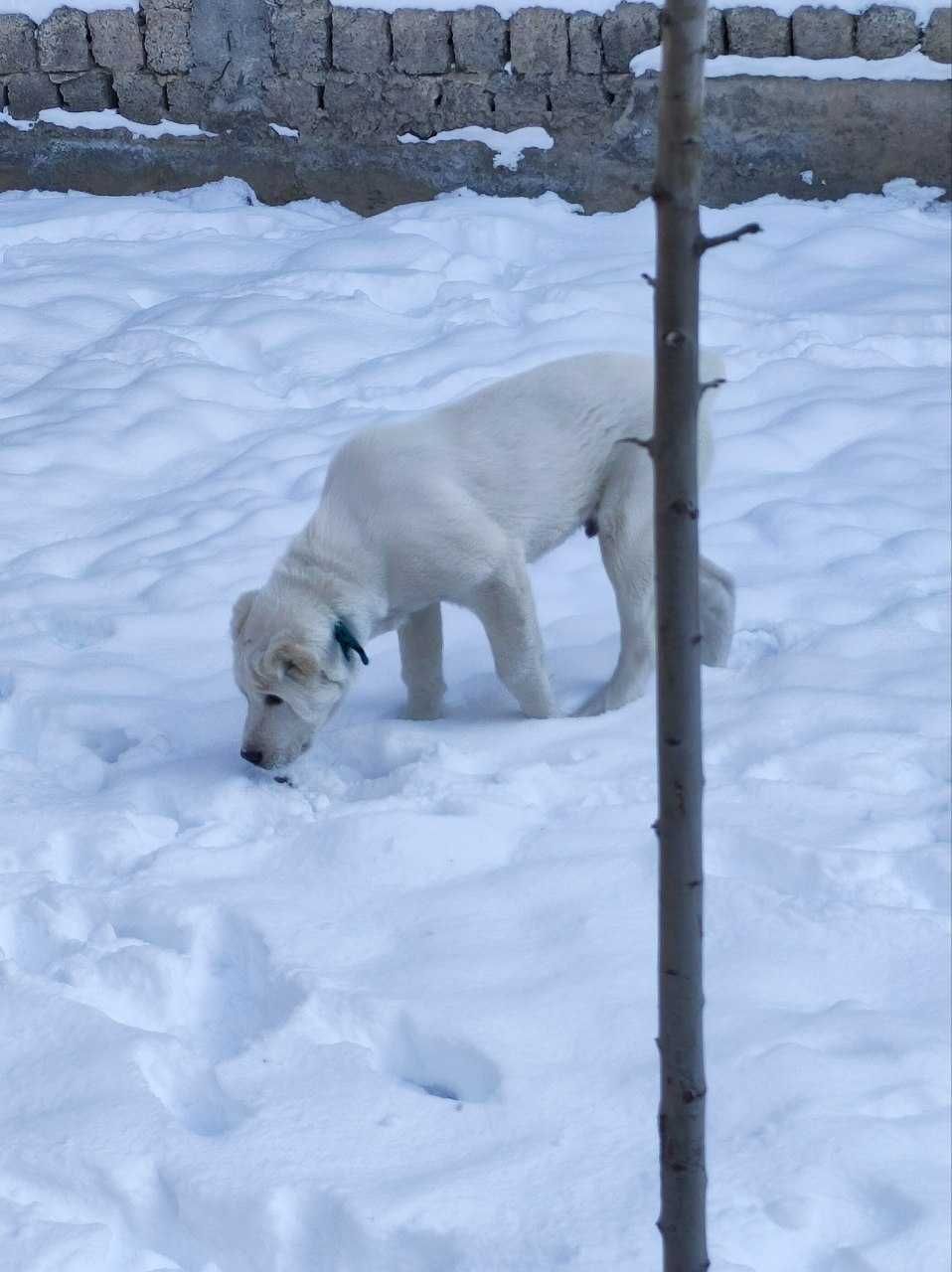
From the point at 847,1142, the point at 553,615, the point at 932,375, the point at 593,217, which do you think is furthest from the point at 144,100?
the point at 847,1142

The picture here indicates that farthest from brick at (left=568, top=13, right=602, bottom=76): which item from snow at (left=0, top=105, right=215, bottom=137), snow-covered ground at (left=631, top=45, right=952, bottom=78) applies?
snow at (left=0, top=105, right=215, bottom=137)

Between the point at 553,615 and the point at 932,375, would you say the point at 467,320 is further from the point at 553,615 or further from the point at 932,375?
the point at 553,615

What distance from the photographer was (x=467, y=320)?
6.84 m

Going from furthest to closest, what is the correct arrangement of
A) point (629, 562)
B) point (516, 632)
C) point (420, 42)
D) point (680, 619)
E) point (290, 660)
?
point (420, 42) → point (629, 562) → point (516, 632) → point (290, 660) → point (680, 619)

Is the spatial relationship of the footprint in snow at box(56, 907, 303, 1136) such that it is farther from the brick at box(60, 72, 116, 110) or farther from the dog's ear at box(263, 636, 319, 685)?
the brick at box(60, 72, 116, 110)

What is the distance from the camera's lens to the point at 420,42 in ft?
26.7

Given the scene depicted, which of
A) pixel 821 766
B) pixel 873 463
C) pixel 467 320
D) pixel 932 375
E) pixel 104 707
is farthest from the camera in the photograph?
pixel 467 320

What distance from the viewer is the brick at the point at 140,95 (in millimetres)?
8523

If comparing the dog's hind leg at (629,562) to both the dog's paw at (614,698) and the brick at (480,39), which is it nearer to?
the dog's paw at (614,698)

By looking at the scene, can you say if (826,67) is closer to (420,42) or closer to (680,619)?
(420,42)

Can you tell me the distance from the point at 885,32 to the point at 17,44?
15.0ft

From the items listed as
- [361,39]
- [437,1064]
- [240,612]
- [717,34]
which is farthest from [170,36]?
[437,1064]

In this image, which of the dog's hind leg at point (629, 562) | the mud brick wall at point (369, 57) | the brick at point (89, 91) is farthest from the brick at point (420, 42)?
the dog's hind leg at point (629, 562)

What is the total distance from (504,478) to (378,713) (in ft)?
2.40
